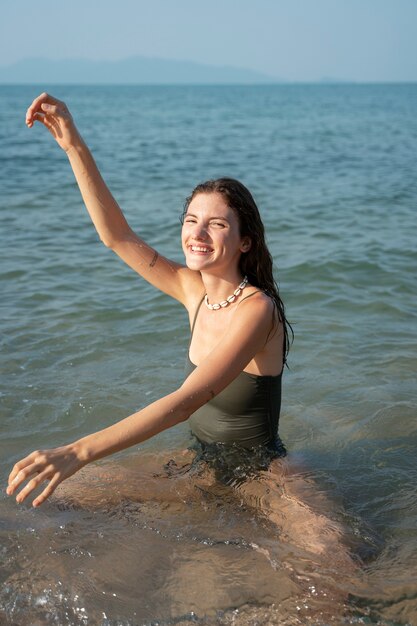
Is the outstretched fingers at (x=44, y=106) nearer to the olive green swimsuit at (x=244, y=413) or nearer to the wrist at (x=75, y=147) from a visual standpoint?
the wrist at (x=75, y=147)

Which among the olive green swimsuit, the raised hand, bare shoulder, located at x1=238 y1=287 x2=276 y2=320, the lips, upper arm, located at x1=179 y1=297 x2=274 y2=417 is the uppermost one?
the raised hand

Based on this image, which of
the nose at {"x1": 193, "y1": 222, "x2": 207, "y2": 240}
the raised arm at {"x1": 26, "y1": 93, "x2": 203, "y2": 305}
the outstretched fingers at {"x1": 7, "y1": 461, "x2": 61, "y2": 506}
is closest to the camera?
the outstretched fingers at {"x1": 7, "y1": 461, "x2": 61, "y2": 506}

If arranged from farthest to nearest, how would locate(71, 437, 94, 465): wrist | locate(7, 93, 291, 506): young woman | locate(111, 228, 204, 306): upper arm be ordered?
locate(111, 228, 204, 306): upper arm < locate(7, 93, 291, 506): young woman < locate(71, 437, 94, 465): wrist

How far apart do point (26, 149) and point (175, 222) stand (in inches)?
439

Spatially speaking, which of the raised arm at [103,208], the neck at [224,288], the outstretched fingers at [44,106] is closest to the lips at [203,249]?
the neck at [224,288]

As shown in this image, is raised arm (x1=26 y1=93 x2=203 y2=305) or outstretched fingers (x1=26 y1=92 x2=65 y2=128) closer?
outstretched fingers (x1=26 y1=92 x2=65 y2=128)

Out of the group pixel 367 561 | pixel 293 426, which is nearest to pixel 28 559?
pixel 367 561

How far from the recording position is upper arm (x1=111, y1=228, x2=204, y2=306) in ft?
13.4

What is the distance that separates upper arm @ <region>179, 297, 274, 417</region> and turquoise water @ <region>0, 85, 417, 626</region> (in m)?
0.79

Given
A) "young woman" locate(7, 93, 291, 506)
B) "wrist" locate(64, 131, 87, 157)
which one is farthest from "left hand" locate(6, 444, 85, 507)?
"wrist" locate(64, 131, 87, 157)

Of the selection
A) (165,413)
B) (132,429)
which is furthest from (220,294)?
(132,429)

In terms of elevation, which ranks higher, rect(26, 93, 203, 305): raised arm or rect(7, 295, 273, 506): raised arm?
rect(26, 93, 203, 305): raised arm

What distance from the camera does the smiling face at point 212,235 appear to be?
3600mm

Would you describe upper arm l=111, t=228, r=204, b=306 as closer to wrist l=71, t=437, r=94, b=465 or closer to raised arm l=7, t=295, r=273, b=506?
raised arm l=7, t=295, r=273, b=506
